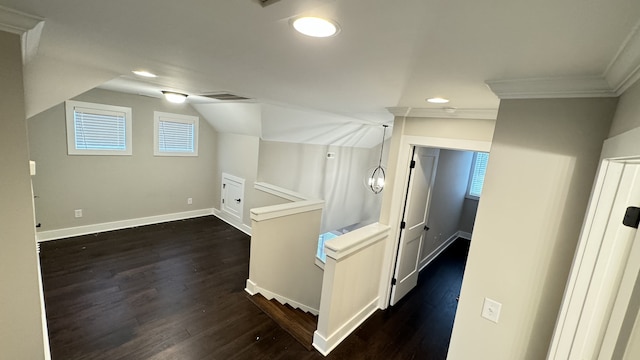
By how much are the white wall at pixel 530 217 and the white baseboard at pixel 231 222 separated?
398cm

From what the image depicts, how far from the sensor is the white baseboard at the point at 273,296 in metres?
3.14

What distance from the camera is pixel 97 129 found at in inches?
158

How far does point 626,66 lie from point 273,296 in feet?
11.7

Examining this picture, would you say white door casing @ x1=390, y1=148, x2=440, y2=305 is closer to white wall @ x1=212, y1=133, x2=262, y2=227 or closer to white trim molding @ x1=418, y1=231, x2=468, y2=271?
white trim molding @ x1=418, y1=231, x2=468, y2=271

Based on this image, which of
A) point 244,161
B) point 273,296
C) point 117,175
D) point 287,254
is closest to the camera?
point 273,296

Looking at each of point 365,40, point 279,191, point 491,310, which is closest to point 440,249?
point 279,191

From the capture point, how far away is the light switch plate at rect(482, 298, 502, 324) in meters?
1.54

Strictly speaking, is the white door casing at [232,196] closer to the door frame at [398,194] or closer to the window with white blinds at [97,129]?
the window with white blinds at [97,129]

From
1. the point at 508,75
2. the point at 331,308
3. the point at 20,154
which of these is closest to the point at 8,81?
the point at 20,154

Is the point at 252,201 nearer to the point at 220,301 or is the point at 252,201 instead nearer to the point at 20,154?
the point at 220,301

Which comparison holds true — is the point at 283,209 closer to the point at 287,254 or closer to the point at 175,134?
the point at 287,254

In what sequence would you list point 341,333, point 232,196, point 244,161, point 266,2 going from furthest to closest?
point 232,196
point 244,161
point 341,333
point 266,2

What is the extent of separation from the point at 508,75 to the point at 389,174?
1750 mm

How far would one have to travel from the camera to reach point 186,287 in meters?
3.14
